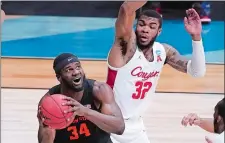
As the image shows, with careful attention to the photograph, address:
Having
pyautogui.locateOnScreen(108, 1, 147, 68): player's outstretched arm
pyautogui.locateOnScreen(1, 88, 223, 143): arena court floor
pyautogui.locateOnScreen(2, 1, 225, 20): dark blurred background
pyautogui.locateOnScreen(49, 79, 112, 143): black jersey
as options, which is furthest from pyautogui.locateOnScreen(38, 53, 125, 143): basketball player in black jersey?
pyautogui.locateOnScreen(2, 1, 225, 20): dark blurred background

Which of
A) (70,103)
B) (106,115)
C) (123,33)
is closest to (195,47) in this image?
(123,33)

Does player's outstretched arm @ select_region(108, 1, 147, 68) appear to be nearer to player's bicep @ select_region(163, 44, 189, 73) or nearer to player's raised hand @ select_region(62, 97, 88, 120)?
player's bicep @ select_region(163, 44, 189, 73)

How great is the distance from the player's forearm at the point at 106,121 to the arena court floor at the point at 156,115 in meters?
2.48

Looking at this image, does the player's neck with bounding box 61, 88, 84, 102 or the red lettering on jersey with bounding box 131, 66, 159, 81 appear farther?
the red lettering on jersey with bounding box 131, 66, 159, 81

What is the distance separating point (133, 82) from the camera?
205 inches

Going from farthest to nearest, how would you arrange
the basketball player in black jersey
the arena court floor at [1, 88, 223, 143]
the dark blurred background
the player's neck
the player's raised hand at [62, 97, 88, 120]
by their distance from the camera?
the dark blurred background
the arena court floor at [1, 88, 223, 143]
the player's neck
the basketball player in black jersey
the player's raised hand at [62, 97, 88, 120]

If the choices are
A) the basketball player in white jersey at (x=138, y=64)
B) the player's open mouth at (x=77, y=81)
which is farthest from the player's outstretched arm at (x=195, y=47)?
the player's open mouth at (x=77, y=81)

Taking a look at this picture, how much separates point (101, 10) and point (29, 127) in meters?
7.82

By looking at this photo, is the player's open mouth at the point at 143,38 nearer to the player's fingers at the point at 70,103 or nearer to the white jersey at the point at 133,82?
the white jersey at the point at 133,82

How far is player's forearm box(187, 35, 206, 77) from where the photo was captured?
5.13m

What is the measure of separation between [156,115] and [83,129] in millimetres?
3301

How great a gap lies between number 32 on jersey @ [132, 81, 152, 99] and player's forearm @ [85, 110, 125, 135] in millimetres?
784

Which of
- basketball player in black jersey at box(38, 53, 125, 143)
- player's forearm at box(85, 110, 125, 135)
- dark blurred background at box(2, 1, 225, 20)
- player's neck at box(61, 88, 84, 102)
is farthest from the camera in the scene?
dark blurred background at box(2, 1, 225, 20)

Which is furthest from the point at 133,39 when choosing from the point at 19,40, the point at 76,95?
the point at 19,40
